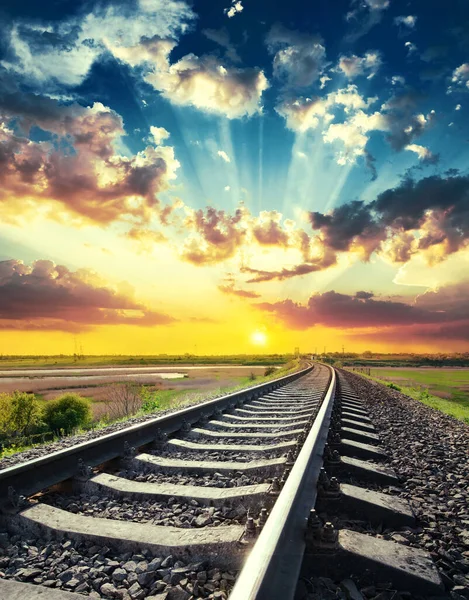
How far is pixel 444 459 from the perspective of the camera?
4684 millimetres

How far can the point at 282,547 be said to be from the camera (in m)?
1.89

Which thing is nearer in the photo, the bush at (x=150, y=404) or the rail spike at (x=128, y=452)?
the rail spike at (x=128, y=452)

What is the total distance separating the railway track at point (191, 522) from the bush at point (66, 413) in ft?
83.4

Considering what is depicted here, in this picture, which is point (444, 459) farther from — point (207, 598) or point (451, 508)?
point (207, 598)

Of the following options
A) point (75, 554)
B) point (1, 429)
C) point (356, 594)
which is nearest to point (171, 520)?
point (75, 554)

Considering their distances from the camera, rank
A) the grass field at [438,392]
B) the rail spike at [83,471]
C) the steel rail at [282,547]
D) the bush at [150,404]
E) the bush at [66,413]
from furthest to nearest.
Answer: the bush at [66,413]
the grass field at [438,392]
the bush at [150,404]
the rail spike at [83,471]
the steel rail at [282,547]

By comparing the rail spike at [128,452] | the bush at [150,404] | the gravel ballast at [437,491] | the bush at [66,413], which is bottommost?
the bush at [66,413]

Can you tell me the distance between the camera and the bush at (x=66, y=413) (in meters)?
27.2

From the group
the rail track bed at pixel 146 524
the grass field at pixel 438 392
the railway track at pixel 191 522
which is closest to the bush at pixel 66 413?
the grass field at pixel 438 392

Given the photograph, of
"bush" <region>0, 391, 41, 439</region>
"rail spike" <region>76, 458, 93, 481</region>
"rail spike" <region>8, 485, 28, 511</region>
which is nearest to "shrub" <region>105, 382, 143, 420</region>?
"bush" <region>0, 391, 41, 439</region>

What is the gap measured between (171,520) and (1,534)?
1.03m

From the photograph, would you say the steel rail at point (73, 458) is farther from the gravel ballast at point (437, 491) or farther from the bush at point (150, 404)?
the bush at point (150, 404)

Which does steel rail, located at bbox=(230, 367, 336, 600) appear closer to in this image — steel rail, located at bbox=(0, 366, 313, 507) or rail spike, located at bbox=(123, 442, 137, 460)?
rail spike, located at bbox=(123, 442, 137, 460)

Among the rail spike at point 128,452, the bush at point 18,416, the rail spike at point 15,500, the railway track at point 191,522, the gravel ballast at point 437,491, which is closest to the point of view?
the railway track at point 191,522
